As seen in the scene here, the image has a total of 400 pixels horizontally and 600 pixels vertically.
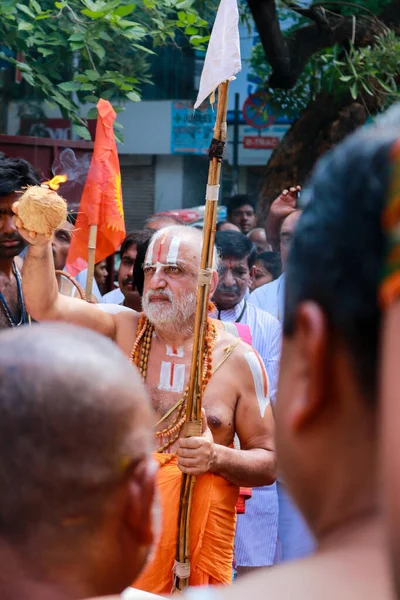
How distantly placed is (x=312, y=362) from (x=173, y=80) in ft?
48.0

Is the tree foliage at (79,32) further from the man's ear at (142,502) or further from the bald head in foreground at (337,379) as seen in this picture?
the bald head in foreground at (337,379)

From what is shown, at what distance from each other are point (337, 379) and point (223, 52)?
9.40 feet

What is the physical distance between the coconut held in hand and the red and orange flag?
64.0 inches

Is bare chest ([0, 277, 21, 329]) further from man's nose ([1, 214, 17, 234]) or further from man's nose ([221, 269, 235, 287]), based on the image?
man's nose ([221, 269, 235, 287])

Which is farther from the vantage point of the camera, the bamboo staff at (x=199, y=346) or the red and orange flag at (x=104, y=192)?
the red and orange flag at (x=104, y=192)

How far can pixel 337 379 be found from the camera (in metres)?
0.76

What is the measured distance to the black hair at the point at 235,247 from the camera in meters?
5.41

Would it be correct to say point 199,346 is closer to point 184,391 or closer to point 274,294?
point 184,391

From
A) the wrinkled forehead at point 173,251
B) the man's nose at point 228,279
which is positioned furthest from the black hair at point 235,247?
the wrinkled forehead at point 173,251

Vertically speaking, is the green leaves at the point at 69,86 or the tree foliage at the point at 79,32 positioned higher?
the tree foliage at the point at 79,32

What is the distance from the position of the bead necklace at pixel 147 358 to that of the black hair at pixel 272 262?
8.89 ft

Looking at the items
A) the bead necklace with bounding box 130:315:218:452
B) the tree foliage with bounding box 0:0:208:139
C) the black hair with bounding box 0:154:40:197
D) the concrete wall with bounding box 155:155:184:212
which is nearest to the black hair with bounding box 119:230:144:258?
the tree foliage with bounding box 0:0:208:139

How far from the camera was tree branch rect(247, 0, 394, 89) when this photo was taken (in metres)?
9.00

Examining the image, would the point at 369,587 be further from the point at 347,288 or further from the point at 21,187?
the point at 21,187
